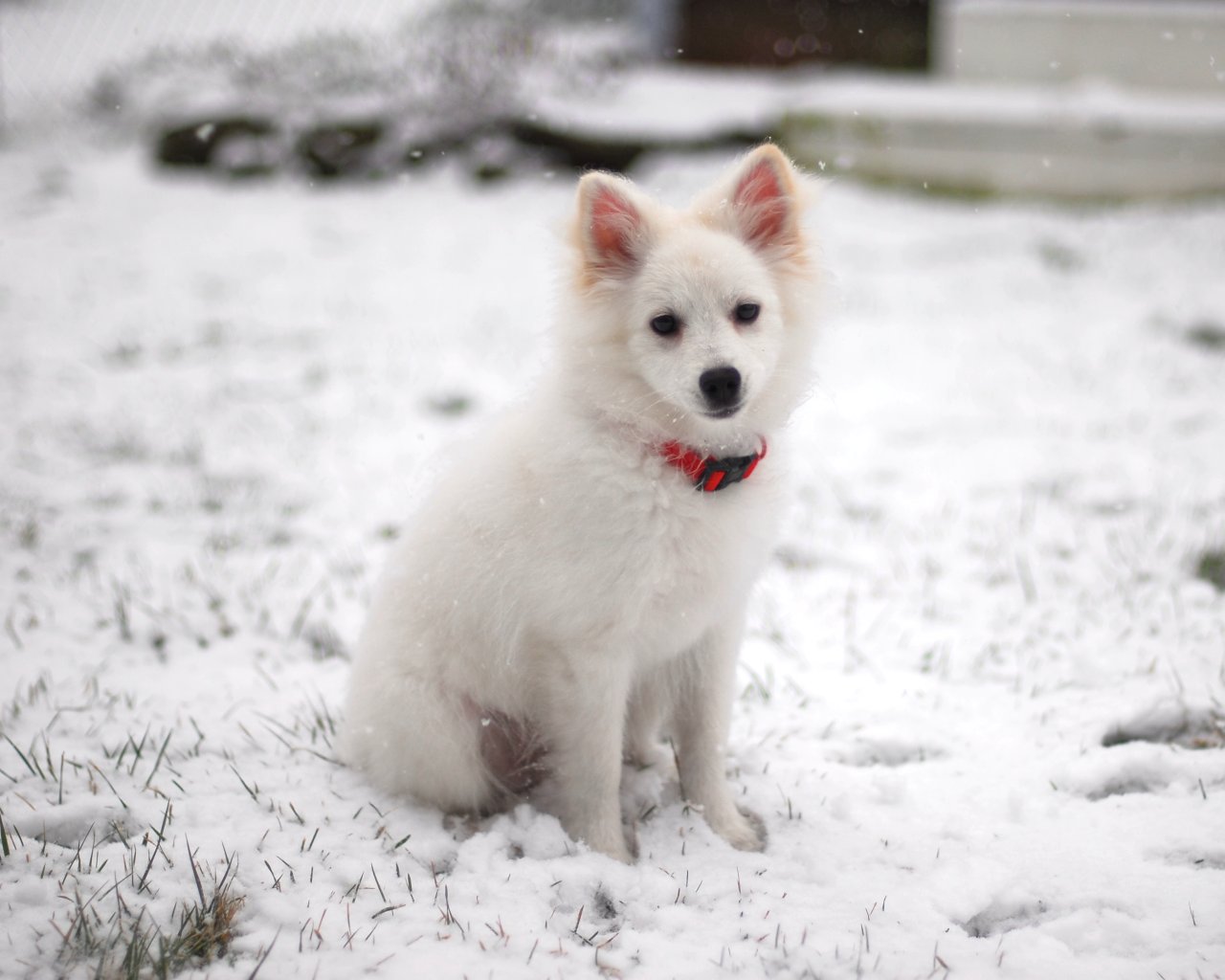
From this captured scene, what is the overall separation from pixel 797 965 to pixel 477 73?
10.1 meters

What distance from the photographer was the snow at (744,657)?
2039 mm

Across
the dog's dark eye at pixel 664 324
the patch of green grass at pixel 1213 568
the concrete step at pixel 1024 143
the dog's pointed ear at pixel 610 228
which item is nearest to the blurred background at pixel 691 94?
the concrete step at pixel 1024 143

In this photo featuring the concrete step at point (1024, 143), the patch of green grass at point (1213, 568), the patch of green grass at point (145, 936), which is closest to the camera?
the patch of green grass at point (145, 936)

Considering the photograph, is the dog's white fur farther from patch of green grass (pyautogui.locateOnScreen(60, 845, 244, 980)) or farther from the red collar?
patch of green grass (pyautogui.locateOnScreen(60, 845, 244, 980))

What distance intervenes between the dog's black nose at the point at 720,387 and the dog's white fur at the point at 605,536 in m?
0.02

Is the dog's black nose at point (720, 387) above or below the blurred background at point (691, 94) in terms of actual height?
above

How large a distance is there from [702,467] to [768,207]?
660 mm

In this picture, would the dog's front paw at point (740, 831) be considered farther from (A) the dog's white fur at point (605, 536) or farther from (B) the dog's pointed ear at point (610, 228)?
(B) the dog's pointed ear at point (610, 228)

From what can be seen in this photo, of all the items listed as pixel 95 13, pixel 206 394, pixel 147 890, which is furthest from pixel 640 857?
pixel 95 13

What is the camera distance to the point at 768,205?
233 centimetres

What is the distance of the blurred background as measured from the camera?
388 inches

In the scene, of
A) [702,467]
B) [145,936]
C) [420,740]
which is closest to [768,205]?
[702,467]

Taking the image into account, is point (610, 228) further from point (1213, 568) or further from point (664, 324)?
point (1213, 568)

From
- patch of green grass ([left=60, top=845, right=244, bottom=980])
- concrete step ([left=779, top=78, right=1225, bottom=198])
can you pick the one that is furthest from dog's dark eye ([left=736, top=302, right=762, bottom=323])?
concrete step ([left=779, top=78, right=1225, bottom=198])
